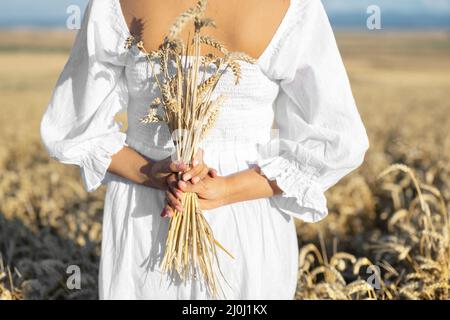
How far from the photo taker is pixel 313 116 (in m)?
2.21

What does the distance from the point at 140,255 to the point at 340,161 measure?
0.69 meters

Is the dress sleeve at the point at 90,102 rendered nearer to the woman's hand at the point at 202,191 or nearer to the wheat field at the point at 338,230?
the woman's hand at the point at 202,191

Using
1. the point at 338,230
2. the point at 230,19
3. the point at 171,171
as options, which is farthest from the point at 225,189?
the point at 338,230

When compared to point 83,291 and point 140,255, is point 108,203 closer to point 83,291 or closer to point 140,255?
point 140,255

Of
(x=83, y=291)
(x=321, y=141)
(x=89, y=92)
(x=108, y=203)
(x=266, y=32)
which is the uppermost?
(x=266, y=32)

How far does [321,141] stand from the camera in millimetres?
2205

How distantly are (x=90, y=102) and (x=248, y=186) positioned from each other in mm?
555

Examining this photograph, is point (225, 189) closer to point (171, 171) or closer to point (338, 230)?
point (171, 171)

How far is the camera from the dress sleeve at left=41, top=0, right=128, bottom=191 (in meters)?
2.21
